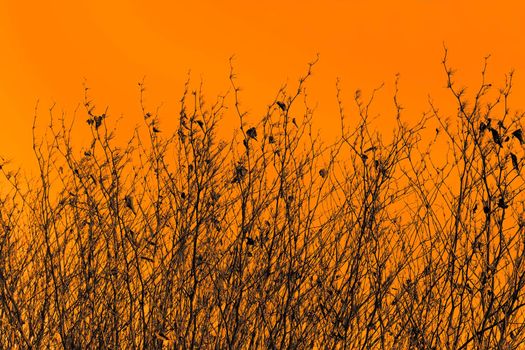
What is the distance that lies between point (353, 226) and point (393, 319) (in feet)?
1.97

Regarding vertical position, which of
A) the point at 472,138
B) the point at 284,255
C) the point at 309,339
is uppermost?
the point at 472,138

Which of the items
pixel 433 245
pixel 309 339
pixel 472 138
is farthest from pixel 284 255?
pixel 472 138

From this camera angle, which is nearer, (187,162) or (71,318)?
(187,162)

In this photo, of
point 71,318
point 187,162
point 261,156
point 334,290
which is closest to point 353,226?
point 334,290

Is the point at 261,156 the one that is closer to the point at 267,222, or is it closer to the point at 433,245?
the point at 267,222

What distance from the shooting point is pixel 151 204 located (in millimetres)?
5359

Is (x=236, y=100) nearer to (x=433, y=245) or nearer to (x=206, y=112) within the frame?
(x=206, y=112)

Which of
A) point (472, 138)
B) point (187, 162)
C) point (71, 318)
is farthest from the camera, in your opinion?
point (71, 318)

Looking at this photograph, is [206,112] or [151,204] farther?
[151,204]

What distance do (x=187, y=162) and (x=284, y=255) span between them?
820 mm

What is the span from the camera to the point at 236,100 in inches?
172

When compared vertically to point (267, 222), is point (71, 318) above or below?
below

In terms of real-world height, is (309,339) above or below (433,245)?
below

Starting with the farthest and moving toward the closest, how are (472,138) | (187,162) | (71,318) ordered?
(71,318), (187,162), (472,138)
